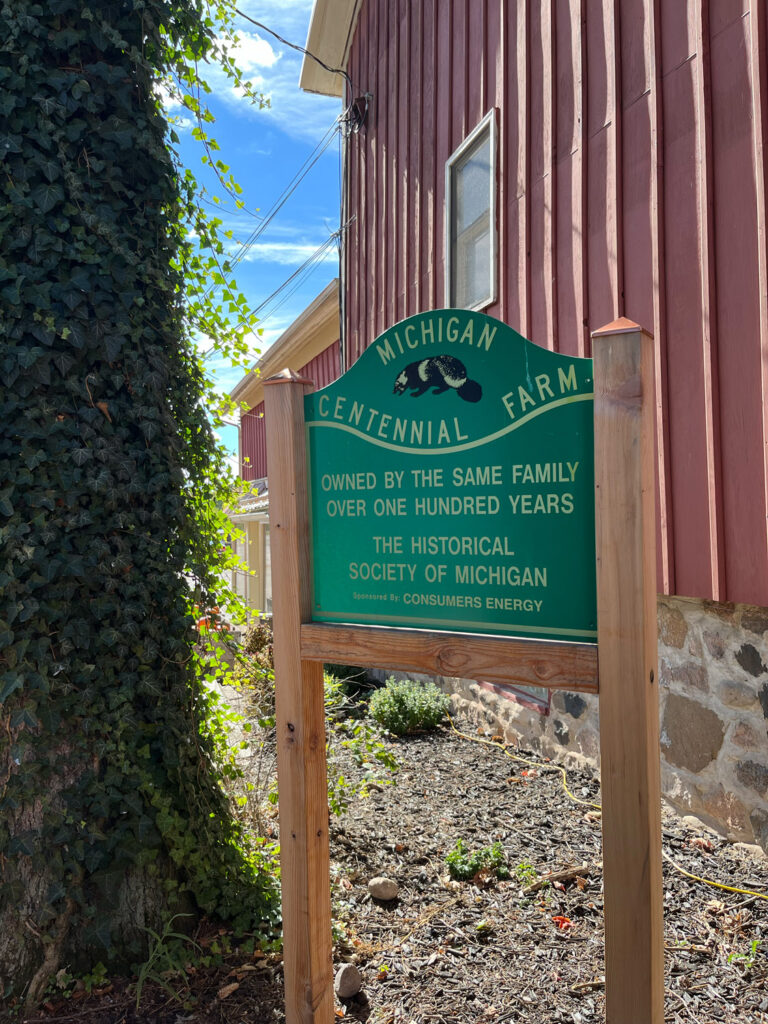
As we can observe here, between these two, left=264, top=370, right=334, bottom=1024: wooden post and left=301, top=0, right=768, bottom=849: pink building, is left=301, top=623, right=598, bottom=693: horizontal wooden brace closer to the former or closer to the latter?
left=264, top=370, right=334, bottom=1024: wooden post

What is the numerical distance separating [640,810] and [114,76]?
2887mm

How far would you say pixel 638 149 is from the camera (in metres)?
3.91

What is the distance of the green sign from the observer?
5.86 feet

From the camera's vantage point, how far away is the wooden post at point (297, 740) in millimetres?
2229

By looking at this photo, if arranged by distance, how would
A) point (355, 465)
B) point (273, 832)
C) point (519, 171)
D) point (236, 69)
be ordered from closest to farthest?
point (355, 465) → point (236, 69) → point (273, 832) → point (519, 171)

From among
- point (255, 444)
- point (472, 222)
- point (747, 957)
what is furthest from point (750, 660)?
point (255, 444)

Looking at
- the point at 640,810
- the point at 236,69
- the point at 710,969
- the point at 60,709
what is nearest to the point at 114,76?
the point at 236,69

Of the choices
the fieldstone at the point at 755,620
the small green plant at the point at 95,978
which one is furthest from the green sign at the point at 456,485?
the fieldstone at the point at 755,620

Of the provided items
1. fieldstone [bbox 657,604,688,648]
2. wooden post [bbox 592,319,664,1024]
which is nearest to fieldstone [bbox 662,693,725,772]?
fieldstone [bbox 657,604,688,648]

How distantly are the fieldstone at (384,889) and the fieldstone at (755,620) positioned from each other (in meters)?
1.99

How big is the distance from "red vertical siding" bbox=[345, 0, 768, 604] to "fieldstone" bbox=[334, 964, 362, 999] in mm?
2225

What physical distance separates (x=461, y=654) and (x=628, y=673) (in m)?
0.44

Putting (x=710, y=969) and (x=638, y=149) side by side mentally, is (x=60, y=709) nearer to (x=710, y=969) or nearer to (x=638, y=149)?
(x=710, y=969)

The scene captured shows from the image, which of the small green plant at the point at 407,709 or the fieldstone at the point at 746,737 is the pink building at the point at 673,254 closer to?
the fieldstone at the point at 746,737
